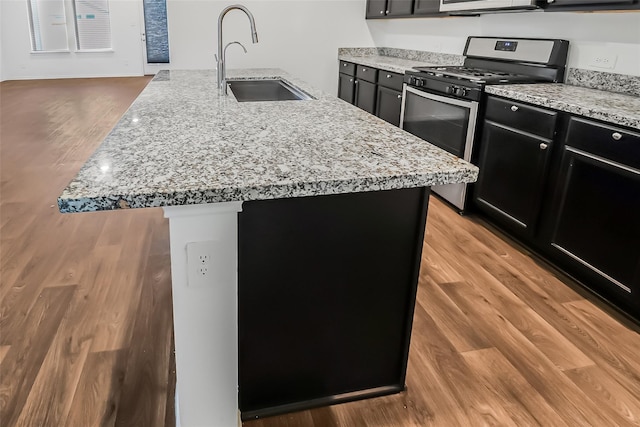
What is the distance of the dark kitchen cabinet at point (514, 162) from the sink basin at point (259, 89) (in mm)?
1275

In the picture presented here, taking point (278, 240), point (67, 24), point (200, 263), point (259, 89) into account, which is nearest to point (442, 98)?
point (259, 89)

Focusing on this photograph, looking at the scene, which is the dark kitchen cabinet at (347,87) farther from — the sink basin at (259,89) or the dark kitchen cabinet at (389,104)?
the sink basin at (259,89)

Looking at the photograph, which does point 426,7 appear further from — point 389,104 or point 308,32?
point 308,32

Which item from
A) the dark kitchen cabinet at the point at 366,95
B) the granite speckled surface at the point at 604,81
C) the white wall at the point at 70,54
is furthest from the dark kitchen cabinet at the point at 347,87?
the white wall at the point at 70,54

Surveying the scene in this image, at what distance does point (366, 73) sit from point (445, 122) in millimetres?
1715

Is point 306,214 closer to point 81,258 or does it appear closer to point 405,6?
point 81,258

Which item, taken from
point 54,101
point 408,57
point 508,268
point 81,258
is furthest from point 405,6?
point 54,101

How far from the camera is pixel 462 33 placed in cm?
402

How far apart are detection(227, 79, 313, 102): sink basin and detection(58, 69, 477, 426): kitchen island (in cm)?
124

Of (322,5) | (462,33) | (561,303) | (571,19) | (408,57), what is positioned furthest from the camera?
(322,5)

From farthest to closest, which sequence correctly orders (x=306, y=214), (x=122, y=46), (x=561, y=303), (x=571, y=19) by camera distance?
(x=122, y=46)
(x=571, y=19)
(x=561, y=303)
(x=306, y=214)

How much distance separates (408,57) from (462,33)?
99 cm

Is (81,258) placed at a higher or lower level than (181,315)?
lower

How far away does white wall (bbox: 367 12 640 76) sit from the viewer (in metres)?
2.55
